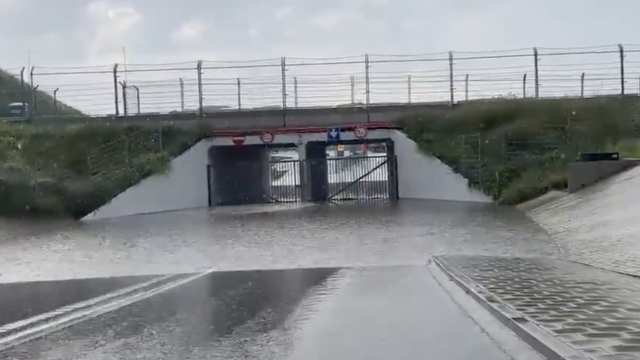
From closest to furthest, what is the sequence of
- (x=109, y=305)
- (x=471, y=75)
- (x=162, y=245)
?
(x=109, y=305) → (x=162, y=245) → (x=471, y=75)

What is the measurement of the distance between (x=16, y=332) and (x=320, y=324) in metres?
3.15

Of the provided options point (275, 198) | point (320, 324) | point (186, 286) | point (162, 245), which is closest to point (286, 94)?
point (275, 198)

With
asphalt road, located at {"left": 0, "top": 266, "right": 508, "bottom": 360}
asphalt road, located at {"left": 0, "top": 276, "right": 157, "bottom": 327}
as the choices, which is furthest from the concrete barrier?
asphalt road, located at {"left": 0, "top": 276, "right": 157, "bottom": 327}

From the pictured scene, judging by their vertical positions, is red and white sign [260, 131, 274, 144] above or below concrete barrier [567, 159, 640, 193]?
above

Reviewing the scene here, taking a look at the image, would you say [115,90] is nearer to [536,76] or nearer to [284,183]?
[284,183]

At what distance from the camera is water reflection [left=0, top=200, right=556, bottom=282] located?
49.1ft

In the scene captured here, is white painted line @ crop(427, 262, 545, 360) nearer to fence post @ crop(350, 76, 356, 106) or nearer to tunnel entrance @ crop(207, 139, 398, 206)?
tunnel entrance @ crop(207, 139, 398, 206)

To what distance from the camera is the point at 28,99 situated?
122 ft

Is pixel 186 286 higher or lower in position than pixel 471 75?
lower

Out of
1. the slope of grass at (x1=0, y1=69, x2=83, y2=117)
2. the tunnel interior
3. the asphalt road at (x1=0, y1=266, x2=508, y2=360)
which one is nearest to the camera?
the asphalt road at (x1=0, y1=266, x2=508, y2=360)

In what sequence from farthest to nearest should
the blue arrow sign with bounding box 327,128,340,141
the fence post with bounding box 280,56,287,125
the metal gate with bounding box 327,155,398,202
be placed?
1. the metal gate with bounding box 327,155,398,202
2. the fence post with bounding box 280,56,287,125
3. the blue arrow sign with bounding box 327,128,340,141

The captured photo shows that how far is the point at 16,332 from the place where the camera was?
8523 millimetres

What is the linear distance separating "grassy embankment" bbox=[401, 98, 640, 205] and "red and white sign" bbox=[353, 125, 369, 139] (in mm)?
1851

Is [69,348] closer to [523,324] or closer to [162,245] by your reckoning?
[523,324]
